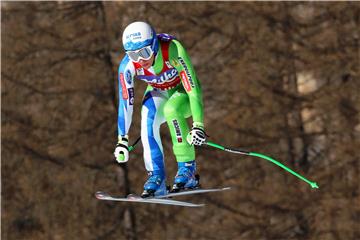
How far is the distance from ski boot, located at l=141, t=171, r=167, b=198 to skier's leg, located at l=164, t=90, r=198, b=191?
0.57ft

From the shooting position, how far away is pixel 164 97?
14844mm

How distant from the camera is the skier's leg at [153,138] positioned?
1473 centimetres

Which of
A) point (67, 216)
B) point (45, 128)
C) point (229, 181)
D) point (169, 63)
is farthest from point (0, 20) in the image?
point (169, 63)

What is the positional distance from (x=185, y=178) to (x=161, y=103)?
99 centimetres

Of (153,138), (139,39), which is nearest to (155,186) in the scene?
(153,138)

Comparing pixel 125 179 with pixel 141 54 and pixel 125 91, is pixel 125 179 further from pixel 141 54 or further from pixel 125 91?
pixel 141 54

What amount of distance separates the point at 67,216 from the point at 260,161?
4.77 metres

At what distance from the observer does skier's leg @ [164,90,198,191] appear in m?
14.6

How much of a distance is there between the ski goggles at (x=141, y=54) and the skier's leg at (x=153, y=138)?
742mm

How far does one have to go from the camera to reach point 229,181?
28391 mm

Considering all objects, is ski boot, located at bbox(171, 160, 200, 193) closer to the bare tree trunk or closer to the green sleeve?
the green sleeve

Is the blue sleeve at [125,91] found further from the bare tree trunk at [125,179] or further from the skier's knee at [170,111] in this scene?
the bare tree trunk at [125,179]

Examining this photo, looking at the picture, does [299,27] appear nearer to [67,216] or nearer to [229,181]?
[229,181]

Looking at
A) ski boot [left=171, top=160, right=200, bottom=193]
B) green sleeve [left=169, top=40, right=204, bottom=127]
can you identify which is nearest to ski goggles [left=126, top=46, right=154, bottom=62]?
green sleeve [left=169, top=40, right=204, bottom=127]
